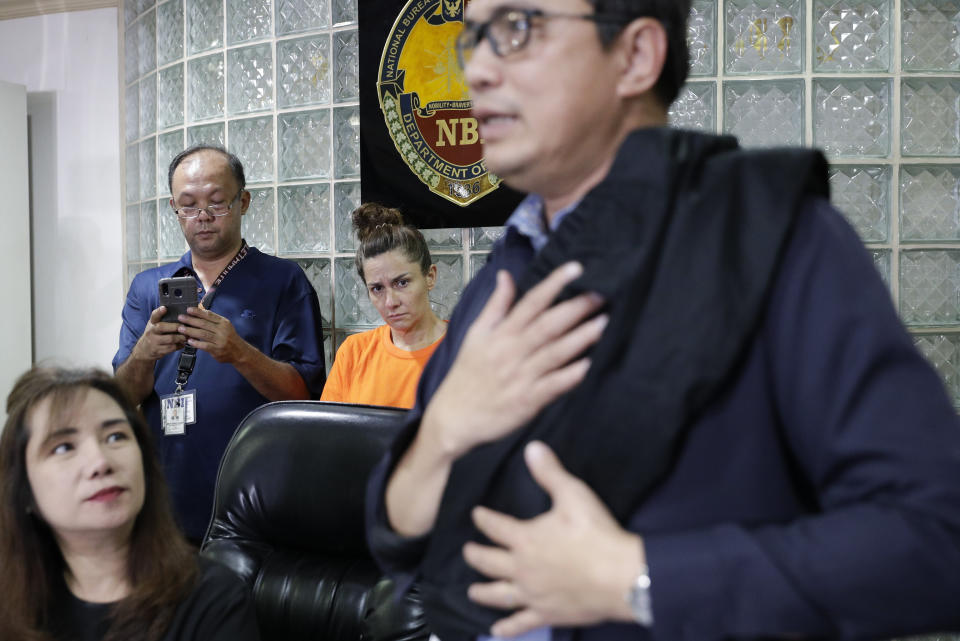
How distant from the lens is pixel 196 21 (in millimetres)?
3361

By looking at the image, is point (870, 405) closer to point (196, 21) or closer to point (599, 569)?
point (599, 569)

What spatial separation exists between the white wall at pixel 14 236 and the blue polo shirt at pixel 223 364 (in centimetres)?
164

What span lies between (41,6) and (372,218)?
2.54 m

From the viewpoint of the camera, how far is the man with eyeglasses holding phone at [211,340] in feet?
7.83

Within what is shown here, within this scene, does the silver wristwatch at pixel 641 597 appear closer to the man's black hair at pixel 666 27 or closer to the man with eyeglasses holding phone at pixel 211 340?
the man's black hair at pixel 666 27

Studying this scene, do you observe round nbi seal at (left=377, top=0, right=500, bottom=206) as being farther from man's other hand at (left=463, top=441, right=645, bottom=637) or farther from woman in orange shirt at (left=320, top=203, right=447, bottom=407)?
man's other hand at (left=463, top=441, right=645, bottom=637)

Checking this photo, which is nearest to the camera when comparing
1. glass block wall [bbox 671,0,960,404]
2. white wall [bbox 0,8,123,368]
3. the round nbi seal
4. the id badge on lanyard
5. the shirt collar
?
the shirt collar

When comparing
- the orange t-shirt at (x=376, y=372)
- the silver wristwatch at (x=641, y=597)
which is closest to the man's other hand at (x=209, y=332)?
the orange t-shirt at (x=376, y=372)

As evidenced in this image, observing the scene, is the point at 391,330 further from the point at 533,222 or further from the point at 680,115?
the point at 533,222

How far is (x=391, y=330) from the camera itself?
105 inches

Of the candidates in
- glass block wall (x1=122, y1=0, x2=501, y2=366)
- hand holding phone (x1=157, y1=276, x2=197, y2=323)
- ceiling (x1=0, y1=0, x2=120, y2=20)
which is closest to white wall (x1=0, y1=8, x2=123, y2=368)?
ceiling (x1=0, y1=0, x2=120, y2=20)

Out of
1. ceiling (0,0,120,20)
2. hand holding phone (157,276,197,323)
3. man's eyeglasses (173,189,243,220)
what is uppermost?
ceiling (0,0,120,20)

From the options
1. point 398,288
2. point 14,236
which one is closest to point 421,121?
point 398,288

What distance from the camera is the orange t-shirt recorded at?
252 cm
